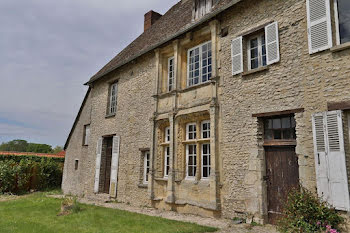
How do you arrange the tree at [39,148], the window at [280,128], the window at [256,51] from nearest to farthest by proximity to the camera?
the window at [280,128] < the window at [256,51] < the tree at [39,148]

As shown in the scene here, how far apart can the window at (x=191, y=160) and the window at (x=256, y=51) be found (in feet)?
9.71

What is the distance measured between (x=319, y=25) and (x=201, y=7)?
168 inches

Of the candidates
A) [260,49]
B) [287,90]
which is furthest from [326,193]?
[260,49]

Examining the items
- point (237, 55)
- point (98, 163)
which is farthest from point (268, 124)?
point (98, 163)

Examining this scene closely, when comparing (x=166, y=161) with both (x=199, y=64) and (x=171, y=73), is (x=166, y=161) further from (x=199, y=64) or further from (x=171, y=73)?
(x=199, y=64)

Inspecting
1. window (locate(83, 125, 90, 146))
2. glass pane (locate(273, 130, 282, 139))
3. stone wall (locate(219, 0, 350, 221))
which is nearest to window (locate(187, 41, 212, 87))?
stone wall (locate(219, 0, 350, 221))

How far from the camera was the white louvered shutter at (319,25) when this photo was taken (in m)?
5.43

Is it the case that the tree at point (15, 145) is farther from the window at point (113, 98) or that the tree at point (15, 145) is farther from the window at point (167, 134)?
the window at point (167, 134)

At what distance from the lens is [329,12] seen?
5.47 metres

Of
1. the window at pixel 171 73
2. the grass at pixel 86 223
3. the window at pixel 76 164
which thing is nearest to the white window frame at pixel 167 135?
the window at pixel 171 73

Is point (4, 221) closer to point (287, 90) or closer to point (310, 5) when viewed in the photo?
point (287, 90)

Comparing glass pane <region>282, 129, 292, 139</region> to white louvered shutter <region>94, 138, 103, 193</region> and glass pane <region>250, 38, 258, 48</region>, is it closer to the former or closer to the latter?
glass pane <region>250, 38, 258, 48</region>

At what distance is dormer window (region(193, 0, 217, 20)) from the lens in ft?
28.1

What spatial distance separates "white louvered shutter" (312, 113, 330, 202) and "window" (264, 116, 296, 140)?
65 cm
